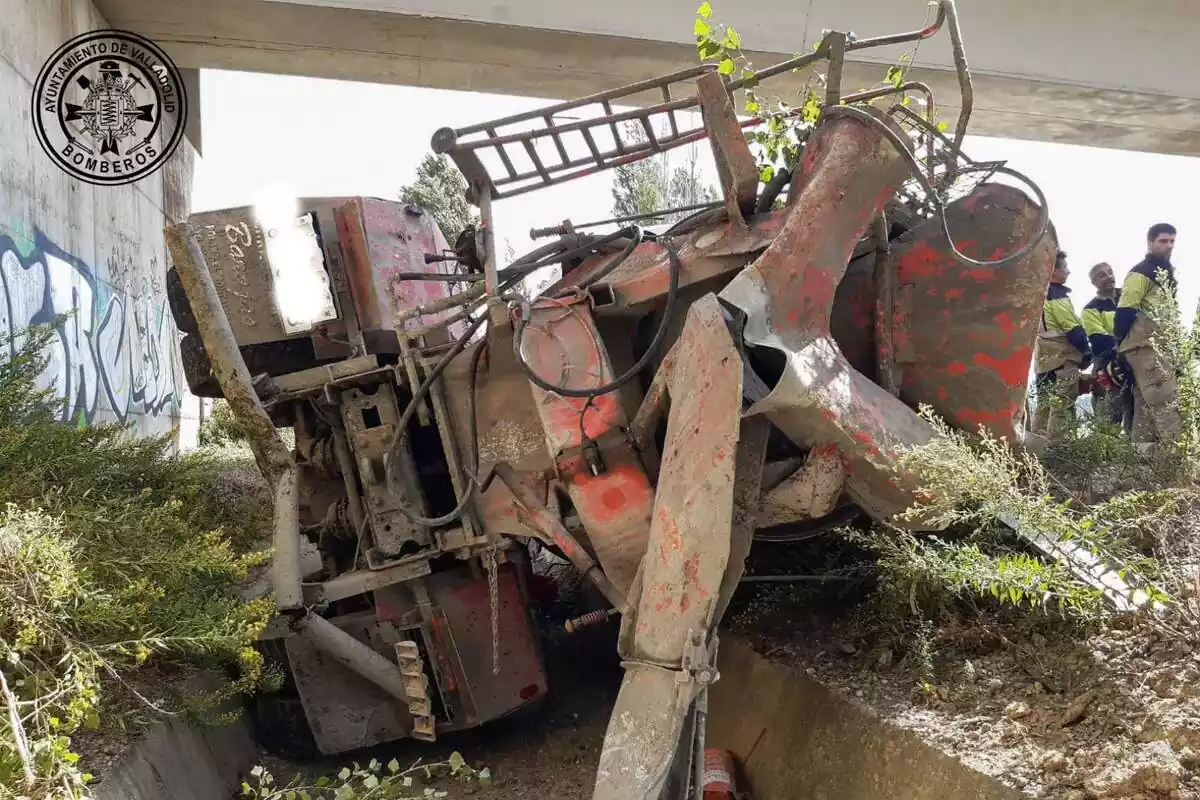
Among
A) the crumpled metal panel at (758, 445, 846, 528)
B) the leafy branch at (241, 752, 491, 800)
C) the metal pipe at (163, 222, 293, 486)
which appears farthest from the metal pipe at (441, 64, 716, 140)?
the leafy branch at (241, 752, 491, 800)

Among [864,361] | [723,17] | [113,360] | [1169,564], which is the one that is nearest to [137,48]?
[113,360]

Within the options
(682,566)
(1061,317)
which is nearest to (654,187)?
(1061,317)

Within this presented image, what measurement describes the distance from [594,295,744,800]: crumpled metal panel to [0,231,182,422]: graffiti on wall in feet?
11.7

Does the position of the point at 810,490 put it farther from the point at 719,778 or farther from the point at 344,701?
the point at 344,701

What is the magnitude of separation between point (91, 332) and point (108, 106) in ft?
7.08

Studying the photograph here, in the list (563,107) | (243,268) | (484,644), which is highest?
(563,107)

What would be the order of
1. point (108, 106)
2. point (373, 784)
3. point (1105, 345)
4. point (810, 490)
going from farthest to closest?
point (108, 106) → point (1105, 345) → point (810, 490) → point (373, 784)

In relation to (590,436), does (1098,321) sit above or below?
below

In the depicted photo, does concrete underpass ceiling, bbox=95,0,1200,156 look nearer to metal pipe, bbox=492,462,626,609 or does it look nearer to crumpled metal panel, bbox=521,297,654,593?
crumpled metal panel, bbox=521,297,654,593

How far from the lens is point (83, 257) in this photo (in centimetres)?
756

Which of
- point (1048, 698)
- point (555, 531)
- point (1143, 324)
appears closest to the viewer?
point (1048, 698)

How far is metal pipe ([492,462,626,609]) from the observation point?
3686 mm

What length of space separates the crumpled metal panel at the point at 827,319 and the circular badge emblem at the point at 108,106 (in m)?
6.15

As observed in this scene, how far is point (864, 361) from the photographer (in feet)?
12.4
